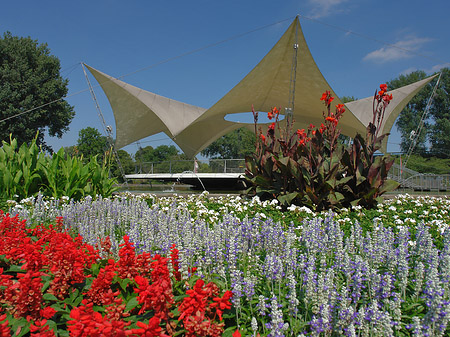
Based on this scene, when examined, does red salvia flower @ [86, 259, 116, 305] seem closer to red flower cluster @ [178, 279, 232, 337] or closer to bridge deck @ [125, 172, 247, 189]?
red flower cluster @ [178, 279, 232, 337]

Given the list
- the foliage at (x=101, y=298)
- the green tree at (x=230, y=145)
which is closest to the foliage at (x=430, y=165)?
the green tree at (x=230, y=145)

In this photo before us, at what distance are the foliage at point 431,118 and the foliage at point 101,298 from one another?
44.5 m

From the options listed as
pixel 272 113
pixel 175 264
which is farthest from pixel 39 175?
pixel 175 264

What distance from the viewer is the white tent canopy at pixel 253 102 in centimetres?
1543

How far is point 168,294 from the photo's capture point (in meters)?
1.22

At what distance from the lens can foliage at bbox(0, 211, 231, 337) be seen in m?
1.16

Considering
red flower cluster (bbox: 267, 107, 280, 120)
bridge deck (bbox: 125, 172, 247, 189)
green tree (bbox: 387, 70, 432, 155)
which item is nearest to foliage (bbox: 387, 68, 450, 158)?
green tree (bbox: 387, 70, 432, 155)

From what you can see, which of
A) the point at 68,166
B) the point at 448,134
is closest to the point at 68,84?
the point at 68,166

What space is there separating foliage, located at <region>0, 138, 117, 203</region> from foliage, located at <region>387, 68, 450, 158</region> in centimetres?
4264

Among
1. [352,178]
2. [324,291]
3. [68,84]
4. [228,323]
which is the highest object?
[68,84]

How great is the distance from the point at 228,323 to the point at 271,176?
13.9ft

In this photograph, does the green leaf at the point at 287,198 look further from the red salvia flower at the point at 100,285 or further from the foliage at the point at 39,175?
the red salvia flower at the point at 100,285

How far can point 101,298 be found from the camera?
1.61m

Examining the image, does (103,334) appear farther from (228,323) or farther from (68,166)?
(68,166)
